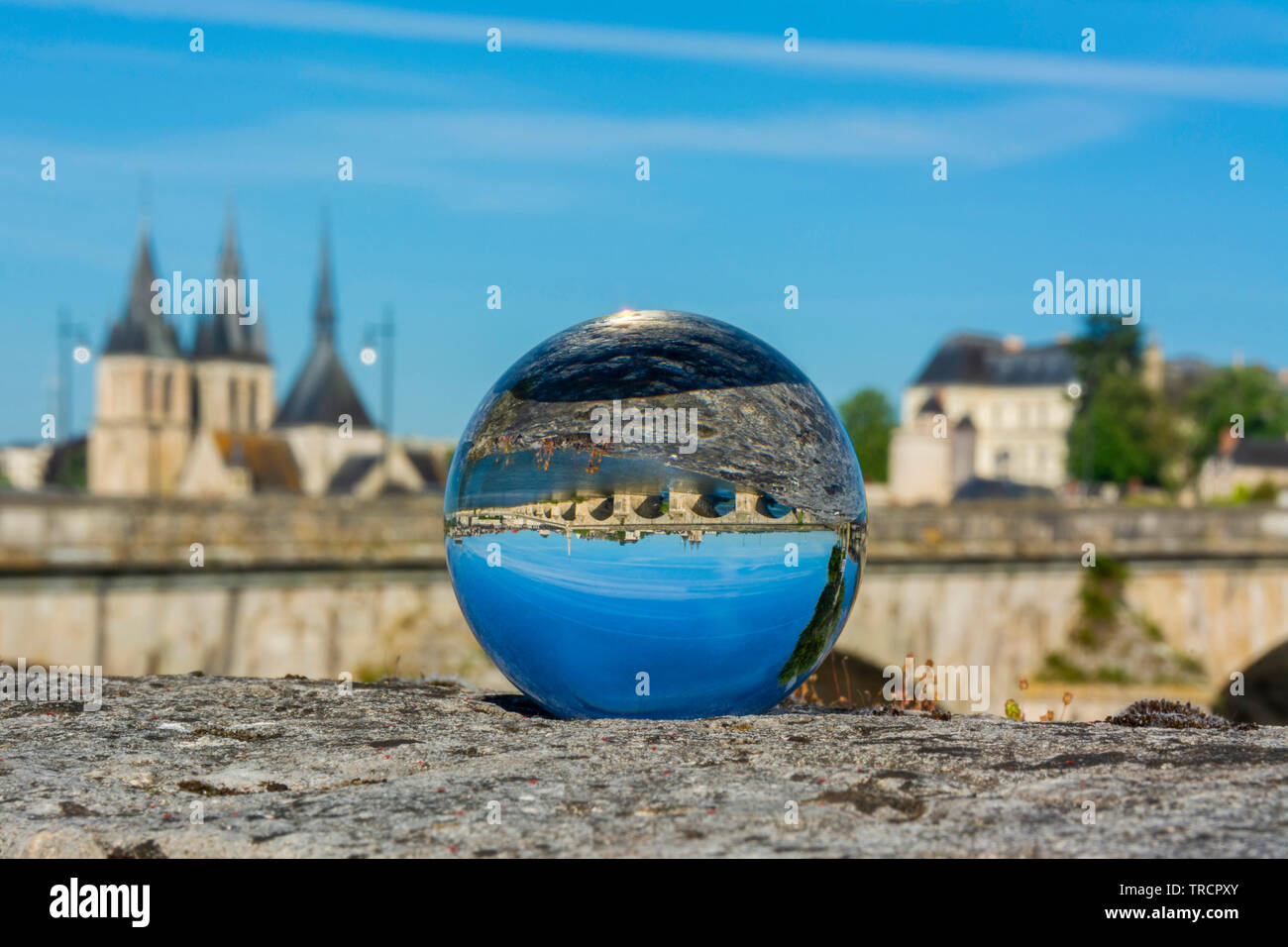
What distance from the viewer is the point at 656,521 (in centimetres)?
579

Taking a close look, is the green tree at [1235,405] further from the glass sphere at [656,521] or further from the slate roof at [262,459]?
the glass sphere at [656,521]

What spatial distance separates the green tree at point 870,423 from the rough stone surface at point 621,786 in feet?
339

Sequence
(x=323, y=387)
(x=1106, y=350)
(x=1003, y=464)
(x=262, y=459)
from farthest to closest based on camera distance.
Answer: (x=1003, y=464)
(x=323, y=387)
(x=262, y=459)
(x=1106, y=350)

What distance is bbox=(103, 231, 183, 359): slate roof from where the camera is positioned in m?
128

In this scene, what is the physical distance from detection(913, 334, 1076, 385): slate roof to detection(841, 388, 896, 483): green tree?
3960 millimetres

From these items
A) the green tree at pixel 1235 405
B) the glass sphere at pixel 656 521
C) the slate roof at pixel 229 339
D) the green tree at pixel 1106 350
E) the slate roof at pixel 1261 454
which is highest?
the slate roof at pixel 229 339

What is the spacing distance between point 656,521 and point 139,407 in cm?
13310

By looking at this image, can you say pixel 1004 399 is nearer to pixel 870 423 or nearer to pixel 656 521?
pixel 870 423

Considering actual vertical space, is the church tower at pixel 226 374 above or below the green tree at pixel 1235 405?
above

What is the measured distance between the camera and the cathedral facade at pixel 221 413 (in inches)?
4161

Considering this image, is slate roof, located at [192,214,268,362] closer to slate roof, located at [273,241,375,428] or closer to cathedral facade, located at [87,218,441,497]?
cathedral facade, located at [87,218,441,497]

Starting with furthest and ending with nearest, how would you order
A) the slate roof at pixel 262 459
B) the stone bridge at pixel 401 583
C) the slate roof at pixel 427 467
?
the slate roof at pixel 427 467
the slate roof at pixel 262 459
the stone bridge at pixel 401 583

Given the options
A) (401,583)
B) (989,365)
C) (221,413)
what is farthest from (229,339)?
(401,583)

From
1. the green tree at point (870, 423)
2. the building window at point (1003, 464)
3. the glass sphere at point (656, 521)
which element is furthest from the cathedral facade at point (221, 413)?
the glass sphere at point (656, 521)
